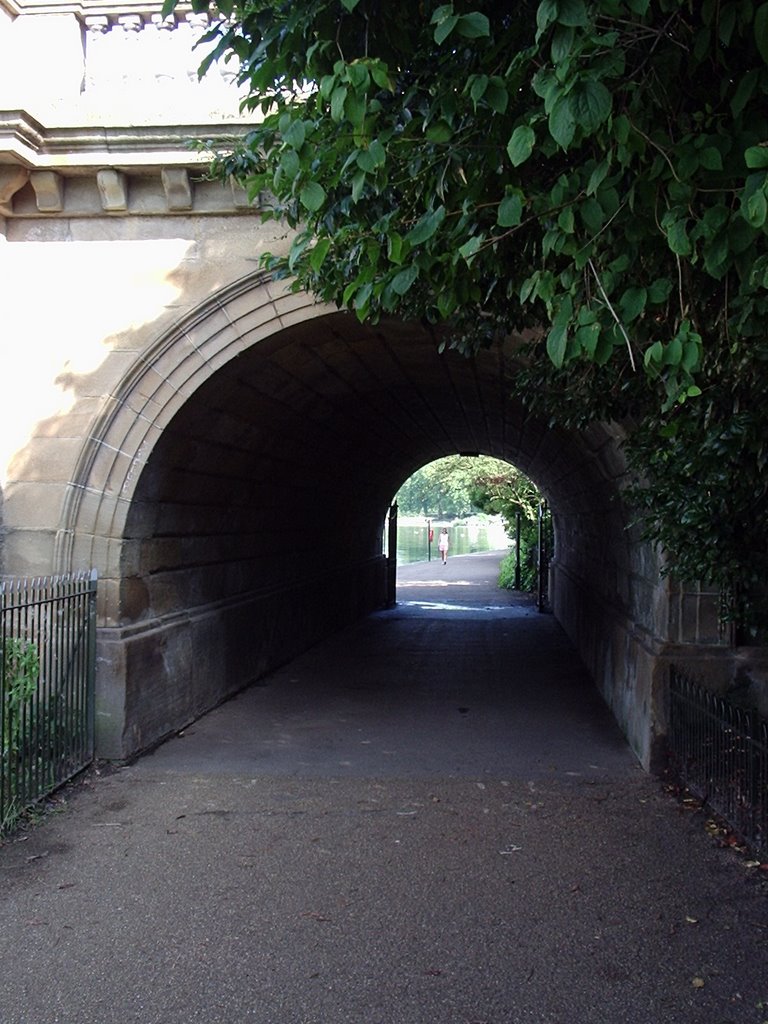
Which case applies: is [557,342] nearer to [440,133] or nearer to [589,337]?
[589,337]

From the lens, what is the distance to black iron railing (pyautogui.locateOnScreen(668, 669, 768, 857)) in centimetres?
513

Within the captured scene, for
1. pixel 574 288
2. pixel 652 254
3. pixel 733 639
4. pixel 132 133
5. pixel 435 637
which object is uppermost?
pixel 132 133

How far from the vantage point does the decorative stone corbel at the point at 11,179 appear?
272 inches

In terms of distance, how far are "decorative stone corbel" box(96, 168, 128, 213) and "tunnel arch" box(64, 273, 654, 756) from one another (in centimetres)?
104

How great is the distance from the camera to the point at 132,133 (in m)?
6.80

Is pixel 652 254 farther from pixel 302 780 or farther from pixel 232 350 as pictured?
pixel 302 780

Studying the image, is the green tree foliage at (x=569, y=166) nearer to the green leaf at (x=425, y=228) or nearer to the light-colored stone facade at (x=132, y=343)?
the green leaf at (x=425, y=228)

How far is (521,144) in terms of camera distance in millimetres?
2943

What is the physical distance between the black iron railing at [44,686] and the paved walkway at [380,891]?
293 mm

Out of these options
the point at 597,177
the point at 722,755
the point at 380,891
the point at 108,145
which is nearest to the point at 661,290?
the point at 597,177

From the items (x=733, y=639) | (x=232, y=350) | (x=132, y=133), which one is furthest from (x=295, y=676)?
(x=132, y=133)

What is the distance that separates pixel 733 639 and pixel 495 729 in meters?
2.49

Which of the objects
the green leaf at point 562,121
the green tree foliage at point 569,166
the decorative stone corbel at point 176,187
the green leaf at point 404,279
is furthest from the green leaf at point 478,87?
the decorative stone corbel at point 176,187

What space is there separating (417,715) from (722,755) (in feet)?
12.4
